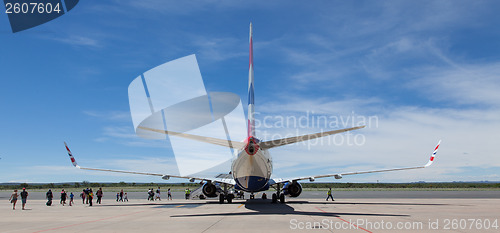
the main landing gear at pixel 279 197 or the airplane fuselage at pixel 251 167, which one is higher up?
the airplane fuselage at pixel 251 167

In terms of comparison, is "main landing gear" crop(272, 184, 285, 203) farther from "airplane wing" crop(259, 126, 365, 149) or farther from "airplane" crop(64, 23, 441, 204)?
"airplane wing" crop(259, 126, 365, 149)

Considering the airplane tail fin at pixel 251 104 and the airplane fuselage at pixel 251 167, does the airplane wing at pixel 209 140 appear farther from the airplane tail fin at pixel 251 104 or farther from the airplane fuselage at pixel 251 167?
the airplane tail fin at pixel 251 104

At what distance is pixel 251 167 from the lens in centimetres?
2366

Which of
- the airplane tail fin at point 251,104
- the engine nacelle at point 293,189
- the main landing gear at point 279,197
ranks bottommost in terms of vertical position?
the main landing gear at point 279,197

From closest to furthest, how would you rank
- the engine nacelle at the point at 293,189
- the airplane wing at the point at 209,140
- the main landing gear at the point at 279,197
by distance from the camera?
the airplane wing at the point at 209,140 < the engine nacelle at the point at 293,189 < the main landing gear at the point at 279,197

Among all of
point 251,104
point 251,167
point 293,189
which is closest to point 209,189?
point 293,189

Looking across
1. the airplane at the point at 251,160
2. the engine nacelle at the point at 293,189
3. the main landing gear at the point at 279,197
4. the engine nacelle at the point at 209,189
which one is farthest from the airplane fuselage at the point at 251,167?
the main landing gear at the point at 279,197

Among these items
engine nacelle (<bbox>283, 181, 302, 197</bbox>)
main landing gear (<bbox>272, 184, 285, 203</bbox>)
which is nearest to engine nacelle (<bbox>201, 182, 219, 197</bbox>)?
main landing gear (<bbox>272, 184, 285, 203</bbox>)

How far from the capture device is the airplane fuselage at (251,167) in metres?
21.9

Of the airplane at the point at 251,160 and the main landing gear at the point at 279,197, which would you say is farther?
the main landing gear at the point at 279,197

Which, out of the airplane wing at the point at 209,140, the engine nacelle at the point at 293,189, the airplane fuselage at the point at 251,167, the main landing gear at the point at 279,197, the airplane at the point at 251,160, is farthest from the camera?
the main landing gear at the point at 279,197

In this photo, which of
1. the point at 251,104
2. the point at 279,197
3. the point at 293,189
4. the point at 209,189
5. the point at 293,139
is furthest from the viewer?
the point at 279,197

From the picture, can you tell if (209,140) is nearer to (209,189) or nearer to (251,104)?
(251,104)

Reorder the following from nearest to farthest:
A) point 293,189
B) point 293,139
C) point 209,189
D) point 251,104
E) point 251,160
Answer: point 293,139 < point 251,160 < point 251,104 < point 209,189 < point 293,189
